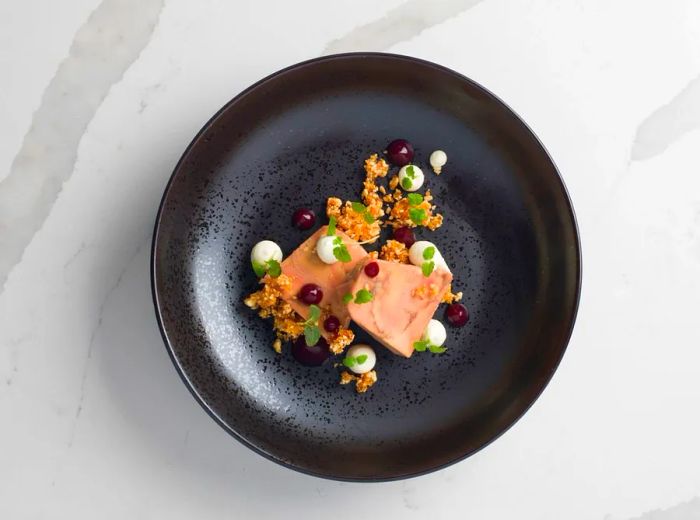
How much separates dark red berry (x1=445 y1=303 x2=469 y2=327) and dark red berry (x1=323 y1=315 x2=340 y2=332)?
0.91 feet

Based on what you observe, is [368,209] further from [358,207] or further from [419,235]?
[419,235]

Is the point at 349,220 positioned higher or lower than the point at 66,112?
lower

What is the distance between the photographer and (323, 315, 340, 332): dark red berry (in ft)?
5.91

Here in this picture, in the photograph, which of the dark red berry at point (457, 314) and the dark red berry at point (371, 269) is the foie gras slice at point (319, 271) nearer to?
the dark red berry at point (371, 269)

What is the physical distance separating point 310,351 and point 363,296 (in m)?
0.20

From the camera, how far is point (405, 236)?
1.86m


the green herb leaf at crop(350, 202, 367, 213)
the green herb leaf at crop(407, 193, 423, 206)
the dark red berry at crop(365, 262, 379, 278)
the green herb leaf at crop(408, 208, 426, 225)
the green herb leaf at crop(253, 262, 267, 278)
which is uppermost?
the green herb leaf at crop(407, 193, 423, 206)

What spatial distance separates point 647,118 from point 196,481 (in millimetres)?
1492

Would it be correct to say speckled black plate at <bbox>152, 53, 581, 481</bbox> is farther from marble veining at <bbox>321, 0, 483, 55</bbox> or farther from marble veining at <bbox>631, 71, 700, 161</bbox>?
marble veining at <bbox>631, 71, 700, 161</bbox>

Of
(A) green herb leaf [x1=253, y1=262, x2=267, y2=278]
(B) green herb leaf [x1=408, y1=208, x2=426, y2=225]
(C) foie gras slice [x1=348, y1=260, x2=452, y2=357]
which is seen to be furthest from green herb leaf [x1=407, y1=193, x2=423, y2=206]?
(A) green herb leaf [x1=253, y1=262, x2=267, y2=278]

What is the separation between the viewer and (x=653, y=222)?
6.82ft

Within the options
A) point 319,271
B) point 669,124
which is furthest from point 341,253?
point 669,124

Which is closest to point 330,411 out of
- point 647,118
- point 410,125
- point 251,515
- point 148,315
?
point 251,515

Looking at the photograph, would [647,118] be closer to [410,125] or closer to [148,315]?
[410,125]
